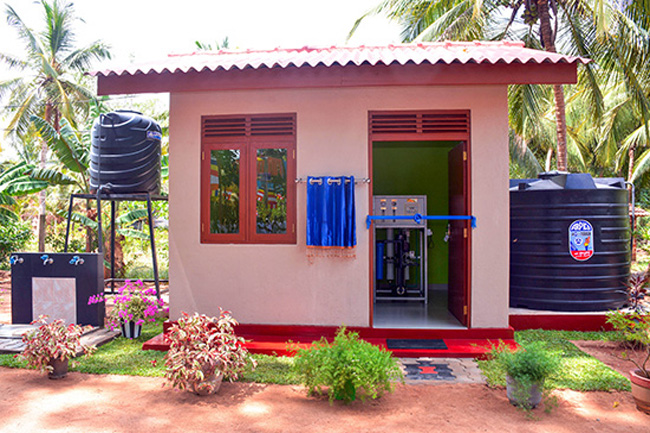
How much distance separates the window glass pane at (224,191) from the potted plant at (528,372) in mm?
3454

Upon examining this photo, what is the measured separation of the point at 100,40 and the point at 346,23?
38.4ft

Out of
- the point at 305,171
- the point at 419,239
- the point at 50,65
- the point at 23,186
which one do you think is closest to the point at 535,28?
the point at 419,239

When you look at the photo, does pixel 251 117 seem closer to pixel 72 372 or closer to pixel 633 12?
pixel 72 372

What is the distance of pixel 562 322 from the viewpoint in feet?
21.5

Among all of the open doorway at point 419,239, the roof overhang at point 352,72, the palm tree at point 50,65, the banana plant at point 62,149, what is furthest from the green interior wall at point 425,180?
Answer: the palm tree at point 50,65

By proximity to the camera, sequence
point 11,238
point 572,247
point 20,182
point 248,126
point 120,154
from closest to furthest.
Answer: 1. point 248,126
2. point 572,247
3. point 120,154
4. point 20,182
5. point 11,238

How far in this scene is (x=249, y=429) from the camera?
3.65 metres

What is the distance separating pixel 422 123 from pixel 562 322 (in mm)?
3231

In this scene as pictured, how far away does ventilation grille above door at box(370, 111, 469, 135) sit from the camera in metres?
5.88

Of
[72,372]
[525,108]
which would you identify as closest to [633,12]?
[525,108]

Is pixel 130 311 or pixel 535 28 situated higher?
pixel 535 28

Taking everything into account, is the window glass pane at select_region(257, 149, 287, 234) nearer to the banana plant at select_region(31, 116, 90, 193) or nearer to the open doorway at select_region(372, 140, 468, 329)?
the open doorway at select_region(372, 140, 468, 329)

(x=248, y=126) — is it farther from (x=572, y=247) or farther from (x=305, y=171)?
(x=572, y=247)

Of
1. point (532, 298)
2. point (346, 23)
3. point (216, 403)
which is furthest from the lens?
point (346, 23)
